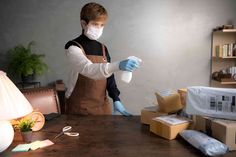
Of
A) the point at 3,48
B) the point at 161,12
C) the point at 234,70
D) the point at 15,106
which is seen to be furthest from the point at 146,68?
the point at 15,106

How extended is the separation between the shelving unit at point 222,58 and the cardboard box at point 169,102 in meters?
2.59

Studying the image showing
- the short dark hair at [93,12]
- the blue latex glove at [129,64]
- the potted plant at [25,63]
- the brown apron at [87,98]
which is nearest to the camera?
the blue latex glove at [129,64]

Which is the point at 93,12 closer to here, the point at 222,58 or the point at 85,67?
the point at 85,67

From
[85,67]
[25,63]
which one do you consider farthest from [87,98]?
[25,63]

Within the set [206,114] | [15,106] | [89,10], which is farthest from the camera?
[89,10]

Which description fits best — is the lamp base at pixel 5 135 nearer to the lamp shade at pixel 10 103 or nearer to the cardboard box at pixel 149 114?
the lamp shade at pixel 10 103

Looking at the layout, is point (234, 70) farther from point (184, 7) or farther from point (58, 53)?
point (58, 53)

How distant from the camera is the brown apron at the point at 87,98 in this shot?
1.94 meters

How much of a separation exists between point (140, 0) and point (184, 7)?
66cm

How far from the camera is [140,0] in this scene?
12.3 feet

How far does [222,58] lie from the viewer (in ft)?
12.5

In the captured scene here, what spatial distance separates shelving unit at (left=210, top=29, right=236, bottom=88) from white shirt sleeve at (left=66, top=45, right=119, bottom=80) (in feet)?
8.43

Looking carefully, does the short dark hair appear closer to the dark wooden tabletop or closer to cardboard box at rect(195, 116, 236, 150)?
the dark wooden tabletop

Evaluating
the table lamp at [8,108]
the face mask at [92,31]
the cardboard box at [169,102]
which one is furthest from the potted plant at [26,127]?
the face mask at [92,31]
